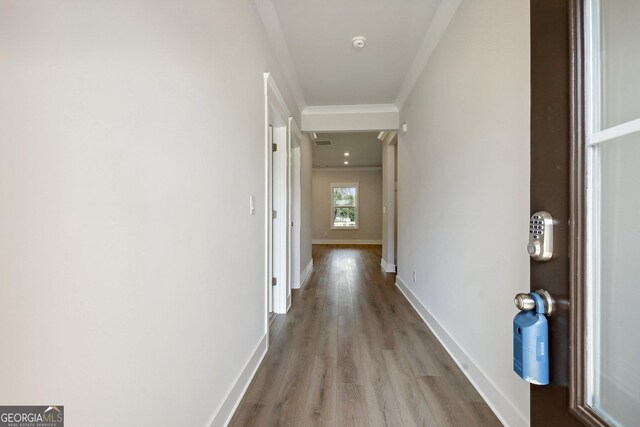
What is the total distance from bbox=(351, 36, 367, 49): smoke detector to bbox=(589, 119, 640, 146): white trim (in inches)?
92.7

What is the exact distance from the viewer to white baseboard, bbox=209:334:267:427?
1.38 meters

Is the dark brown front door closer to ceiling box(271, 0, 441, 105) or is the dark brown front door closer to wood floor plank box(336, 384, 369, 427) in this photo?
wood floor plank box(336, 384, 369, 427)

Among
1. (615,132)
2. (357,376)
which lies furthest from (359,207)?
(615,132)

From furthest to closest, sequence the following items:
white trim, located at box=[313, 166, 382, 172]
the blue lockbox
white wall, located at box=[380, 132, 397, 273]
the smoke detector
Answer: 1. white trim, located at box=[313, 166, 382, 172]
2. white wall, located at box=[380, 132, 397, 273]
3. the smoke detector
4. the blue lockbox

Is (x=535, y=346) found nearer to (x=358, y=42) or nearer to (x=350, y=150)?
(x=358, y=42)

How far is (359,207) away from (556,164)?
353 inches

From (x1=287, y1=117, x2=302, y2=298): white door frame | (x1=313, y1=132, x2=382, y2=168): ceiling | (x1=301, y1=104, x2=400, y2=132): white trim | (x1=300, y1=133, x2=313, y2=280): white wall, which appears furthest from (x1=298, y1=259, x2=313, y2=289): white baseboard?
(x1=313, y1=132, x2=382, y2=168): ceiling

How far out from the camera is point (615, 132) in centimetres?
51

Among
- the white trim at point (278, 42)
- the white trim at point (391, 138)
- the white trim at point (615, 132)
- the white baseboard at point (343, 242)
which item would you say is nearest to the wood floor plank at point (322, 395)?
the white trim at point (615, 132)

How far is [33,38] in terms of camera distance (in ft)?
1.82

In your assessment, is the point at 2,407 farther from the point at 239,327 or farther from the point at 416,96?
the point at 416,96

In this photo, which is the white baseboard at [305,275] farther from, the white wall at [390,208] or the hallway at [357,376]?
the white wall at [390,208]

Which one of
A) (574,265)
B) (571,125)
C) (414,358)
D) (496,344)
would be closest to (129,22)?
(571,125)

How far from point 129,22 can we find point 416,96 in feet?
9.45
